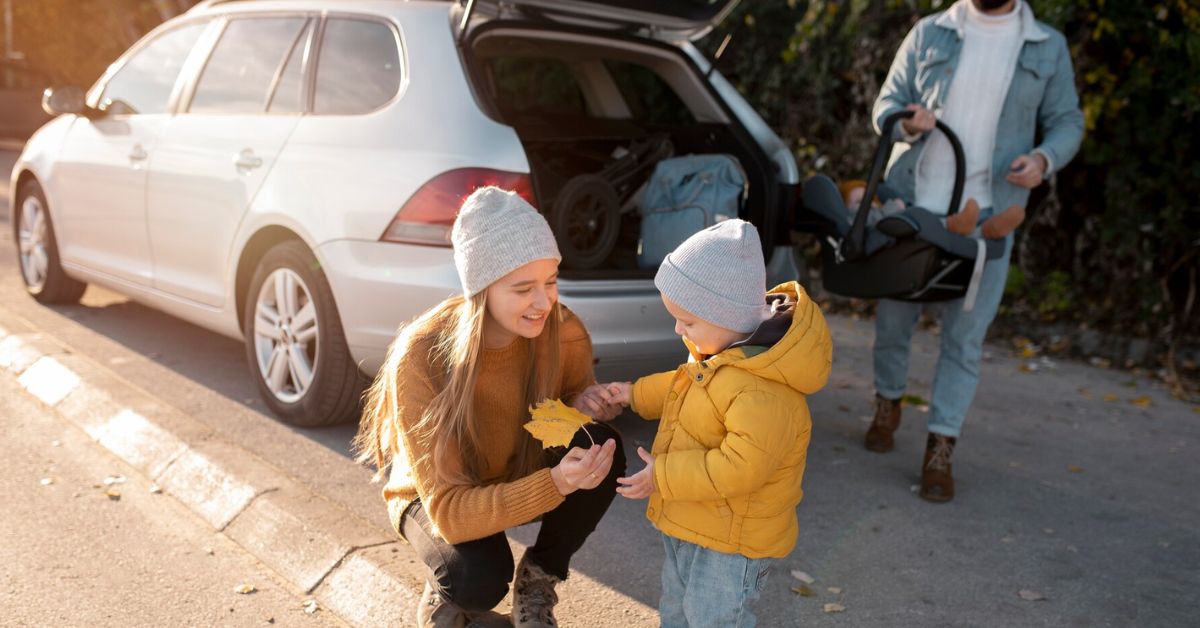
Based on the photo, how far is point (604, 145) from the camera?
4.95 metres

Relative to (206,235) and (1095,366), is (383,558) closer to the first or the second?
(206,235)

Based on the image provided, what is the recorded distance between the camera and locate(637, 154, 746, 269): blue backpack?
445 cm

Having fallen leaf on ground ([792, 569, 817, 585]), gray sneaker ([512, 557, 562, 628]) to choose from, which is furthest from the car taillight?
fallen leaf on ground ([792, 569, 817, 585])

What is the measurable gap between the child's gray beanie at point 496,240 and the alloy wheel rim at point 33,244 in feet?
15.2

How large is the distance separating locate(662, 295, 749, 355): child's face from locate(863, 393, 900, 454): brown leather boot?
244cm

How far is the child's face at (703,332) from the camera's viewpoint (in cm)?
242

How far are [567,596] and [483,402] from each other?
0.75 metres

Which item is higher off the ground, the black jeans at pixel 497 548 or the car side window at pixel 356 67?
the car side window at pixel 356 67

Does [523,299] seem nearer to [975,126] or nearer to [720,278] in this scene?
[720,278]

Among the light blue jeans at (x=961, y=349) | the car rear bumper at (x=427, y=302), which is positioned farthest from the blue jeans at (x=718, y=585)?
the light blue jeans at (x=961, y=349)

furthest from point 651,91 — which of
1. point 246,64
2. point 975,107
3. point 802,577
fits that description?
point 802,577

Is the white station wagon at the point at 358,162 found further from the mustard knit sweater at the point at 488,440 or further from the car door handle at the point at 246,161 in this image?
the mustard knit sweater at the point at 488,440

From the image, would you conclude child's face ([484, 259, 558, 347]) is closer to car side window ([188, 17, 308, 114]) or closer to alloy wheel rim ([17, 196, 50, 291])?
car side window ([188, 17, 308, 114])

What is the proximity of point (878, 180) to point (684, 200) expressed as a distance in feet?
2.70
